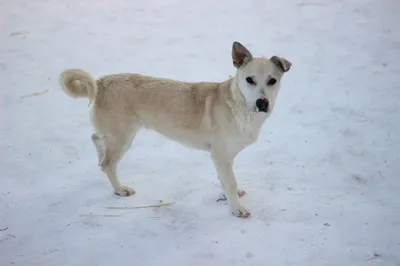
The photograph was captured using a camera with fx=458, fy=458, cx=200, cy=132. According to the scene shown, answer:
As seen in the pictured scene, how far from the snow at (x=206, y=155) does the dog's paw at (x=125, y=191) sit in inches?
1.7

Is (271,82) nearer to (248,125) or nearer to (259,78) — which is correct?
(259,78)

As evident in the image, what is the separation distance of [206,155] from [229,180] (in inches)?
33.4

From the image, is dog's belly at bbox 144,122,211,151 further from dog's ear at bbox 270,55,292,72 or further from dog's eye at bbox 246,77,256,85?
dog's ear at bbox 270,55,292,72

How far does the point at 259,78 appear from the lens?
3328mm

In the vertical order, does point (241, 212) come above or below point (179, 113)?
below

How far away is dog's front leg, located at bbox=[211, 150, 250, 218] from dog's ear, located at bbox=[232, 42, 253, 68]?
708mm

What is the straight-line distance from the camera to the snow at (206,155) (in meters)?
3.32

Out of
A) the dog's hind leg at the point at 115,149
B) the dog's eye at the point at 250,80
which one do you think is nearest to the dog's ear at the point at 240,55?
the dog's eye at the point at 250,80

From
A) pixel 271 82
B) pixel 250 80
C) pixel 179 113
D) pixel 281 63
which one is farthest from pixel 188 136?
pixel 281 63

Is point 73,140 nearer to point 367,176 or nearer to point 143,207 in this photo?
point 143,207

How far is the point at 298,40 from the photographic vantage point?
671 cm

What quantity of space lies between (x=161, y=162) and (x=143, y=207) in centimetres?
70

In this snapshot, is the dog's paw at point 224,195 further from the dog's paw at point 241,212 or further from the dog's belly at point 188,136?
the dog's belly at point 188,136

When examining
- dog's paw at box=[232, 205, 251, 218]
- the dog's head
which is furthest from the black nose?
dog's paw at box=[232, 205, 251, 218]
